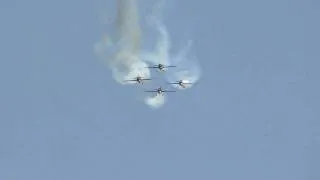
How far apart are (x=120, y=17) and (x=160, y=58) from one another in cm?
740

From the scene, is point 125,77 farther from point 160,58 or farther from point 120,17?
point 120,17

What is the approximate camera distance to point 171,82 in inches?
3204

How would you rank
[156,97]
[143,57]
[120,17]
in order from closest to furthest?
[120,17], [143,57], [156,97]

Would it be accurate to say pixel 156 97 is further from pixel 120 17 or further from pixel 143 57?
pixel 120 17

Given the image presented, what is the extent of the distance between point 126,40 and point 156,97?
31.2ft

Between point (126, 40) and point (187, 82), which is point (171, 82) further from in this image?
point (126, 40)

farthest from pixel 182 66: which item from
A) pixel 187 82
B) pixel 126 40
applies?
pixel 126 40

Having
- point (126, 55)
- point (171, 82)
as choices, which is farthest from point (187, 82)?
point (126, 55)

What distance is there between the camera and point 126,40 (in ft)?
245

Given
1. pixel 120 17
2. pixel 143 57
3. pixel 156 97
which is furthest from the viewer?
pixel 156 97

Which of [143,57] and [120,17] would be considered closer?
[120,17]

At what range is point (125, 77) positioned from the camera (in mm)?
79125

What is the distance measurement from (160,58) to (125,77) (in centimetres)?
323

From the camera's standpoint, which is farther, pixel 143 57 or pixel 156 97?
pixel 156 97
